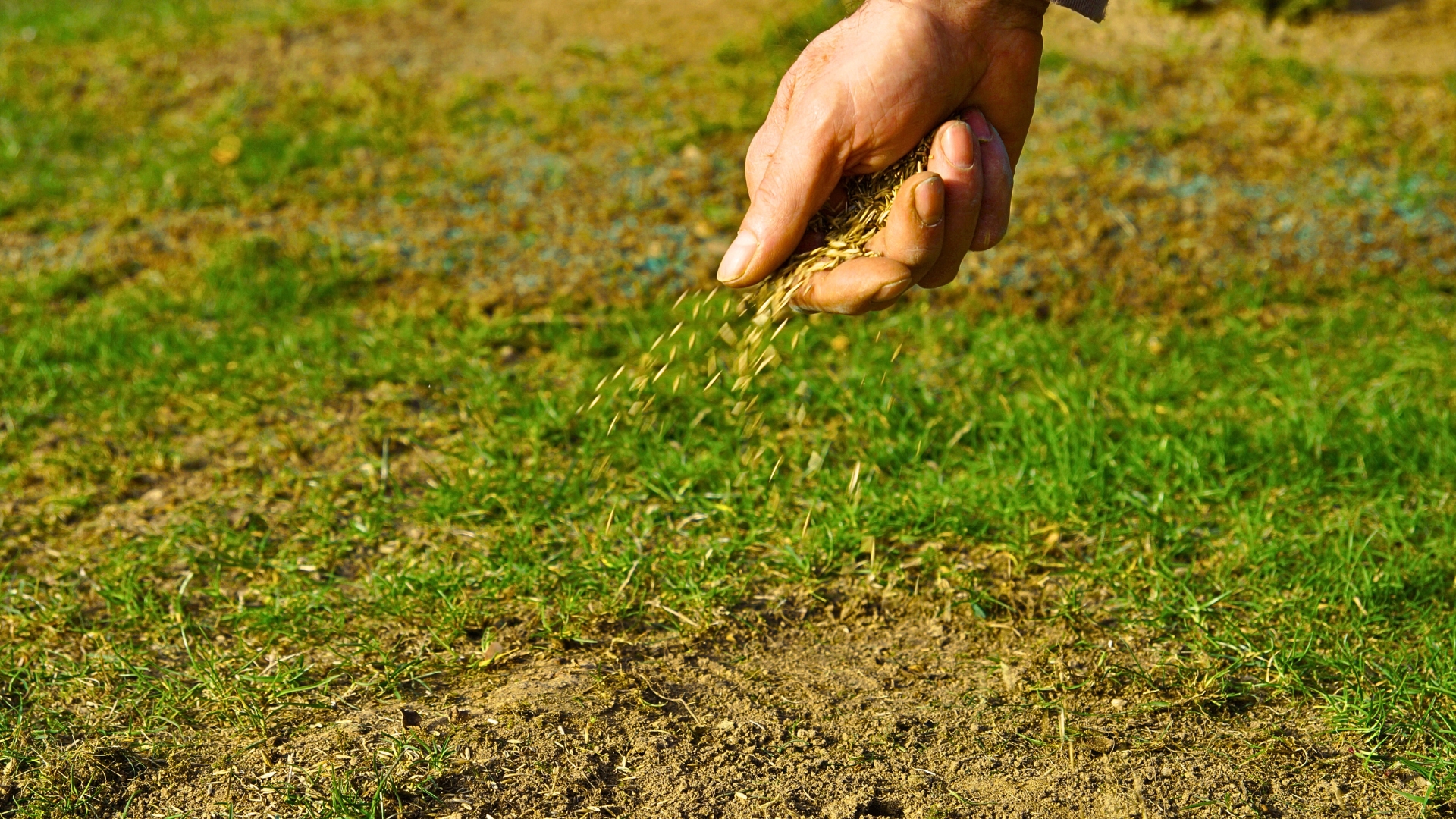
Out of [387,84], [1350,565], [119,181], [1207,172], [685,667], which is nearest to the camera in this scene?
[685,667]

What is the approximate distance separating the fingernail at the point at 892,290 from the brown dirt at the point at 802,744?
0.87 metres

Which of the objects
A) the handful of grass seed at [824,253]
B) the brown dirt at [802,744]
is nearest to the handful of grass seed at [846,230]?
the handful of grass seed at [824,253]

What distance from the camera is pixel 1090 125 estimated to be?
223 inches

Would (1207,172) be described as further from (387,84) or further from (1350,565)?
(387,84)

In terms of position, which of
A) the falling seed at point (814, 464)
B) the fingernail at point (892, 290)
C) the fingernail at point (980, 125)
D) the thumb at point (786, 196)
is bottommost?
the falling seed at point (814, 464)

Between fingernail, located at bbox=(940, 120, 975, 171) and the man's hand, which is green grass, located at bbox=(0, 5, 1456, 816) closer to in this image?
the man's hand

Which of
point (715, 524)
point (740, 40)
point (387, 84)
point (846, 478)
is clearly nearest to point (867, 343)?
point (846, 478)

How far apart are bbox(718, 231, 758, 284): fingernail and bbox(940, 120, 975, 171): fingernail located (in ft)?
1.72

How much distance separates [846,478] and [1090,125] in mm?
2987

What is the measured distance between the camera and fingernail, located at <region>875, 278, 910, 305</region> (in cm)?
280

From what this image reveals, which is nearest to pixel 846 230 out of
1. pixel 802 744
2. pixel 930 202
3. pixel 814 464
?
pixel 930 202

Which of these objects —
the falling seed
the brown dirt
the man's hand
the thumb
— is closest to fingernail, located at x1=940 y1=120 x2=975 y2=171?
the man's hand

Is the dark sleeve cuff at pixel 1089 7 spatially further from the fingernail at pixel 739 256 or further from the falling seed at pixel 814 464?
the falling seed at pixel 814 464

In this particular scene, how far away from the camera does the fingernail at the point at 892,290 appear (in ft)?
9.19
